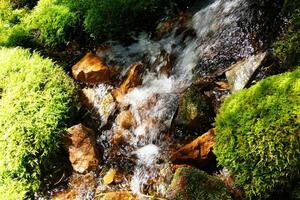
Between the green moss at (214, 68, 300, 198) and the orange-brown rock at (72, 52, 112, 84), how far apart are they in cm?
226

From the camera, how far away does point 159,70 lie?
201 inches

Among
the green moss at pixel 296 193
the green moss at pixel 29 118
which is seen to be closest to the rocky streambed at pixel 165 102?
the green moss at pixel 29 118

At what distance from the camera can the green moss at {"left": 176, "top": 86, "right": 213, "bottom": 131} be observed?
398 cm

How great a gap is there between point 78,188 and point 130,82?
1522mm

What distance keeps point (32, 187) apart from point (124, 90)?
1.62m

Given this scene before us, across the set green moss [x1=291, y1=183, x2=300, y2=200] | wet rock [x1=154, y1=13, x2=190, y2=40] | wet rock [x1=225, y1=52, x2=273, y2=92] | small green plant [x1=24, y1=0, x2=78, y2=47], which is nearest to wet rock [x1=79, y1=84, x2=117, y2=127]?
small green plant [x1=24, y1=0, x2=78, y2=47]

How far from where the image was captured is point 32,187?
14.0ft

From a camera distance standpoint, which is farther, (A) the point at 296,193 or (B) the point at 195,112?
(B) the point at 195,112

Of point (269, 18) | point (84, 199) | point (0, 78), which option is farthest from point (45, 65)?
point (269, 18)

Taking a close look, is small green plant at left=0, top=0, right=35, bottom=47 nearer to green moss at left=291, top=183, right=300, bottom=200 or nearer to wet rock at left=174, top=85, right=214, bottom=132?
wet rock at left=174, top=85, right=214, bottom=132

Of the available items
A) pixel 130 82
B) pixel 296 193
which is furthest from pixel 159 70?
pixel 296 193

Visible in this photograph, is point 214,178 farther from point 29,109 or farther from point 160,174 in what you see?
point 29,109

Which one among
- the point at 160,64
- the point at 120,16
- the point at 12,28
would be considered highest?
the point at 12,28

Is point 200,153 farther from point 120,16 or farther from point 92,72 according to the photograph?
point 120,16
